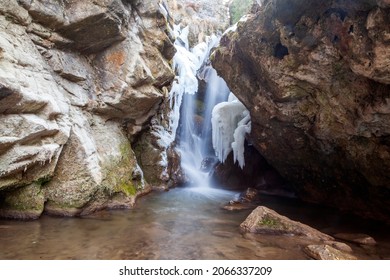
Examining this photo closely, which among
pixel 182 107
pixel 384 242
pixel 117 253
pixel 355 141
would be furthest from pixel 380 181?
pixel 182 107

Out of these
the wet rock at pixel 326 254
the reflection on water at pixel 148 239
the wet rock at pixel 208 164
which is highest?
the wet rock at pixel 208 164

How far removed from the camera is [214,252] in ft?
17.5

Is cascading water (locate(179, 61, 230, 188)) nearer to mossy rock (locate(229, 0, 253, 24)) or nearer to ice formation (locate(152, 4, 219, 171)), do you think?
ice formation (locate(152, 4, 219, 171))

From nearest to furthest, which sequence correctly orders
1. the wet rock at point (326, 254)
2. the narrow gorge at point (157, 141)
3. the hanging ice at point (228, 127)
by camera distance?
the wet rock at point (326, 254)
the narrow gorge at point (157, 141)
the hanging ice at point (228, 127)

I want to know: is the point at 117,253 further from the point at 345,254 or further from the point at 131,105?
the point at 131,105

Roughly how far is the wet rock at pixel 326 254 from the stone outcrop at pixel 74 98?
17.2ft

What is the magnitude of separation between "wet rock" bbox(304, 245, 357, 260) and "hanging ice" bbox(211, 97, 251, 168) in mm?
7650

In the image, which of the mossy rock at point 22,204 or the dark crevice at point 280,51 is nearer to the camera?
the mossy rock at point 22,204

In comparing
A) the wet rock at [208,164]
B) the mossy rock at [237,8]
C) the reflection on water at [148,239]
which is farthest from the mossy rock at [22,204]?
the mossy rock at [237,8]

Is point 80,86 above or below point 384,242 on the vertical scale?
above

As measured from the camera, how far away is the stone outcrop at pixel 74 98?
6.47m

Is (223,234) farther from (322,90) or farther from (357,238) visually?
(322,90)

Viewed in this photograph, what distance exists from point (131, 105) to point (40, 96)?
136 inches

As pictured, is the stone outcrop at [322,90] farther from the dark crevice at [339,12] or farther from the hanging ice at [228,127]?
the hanging ice at [228,127]
